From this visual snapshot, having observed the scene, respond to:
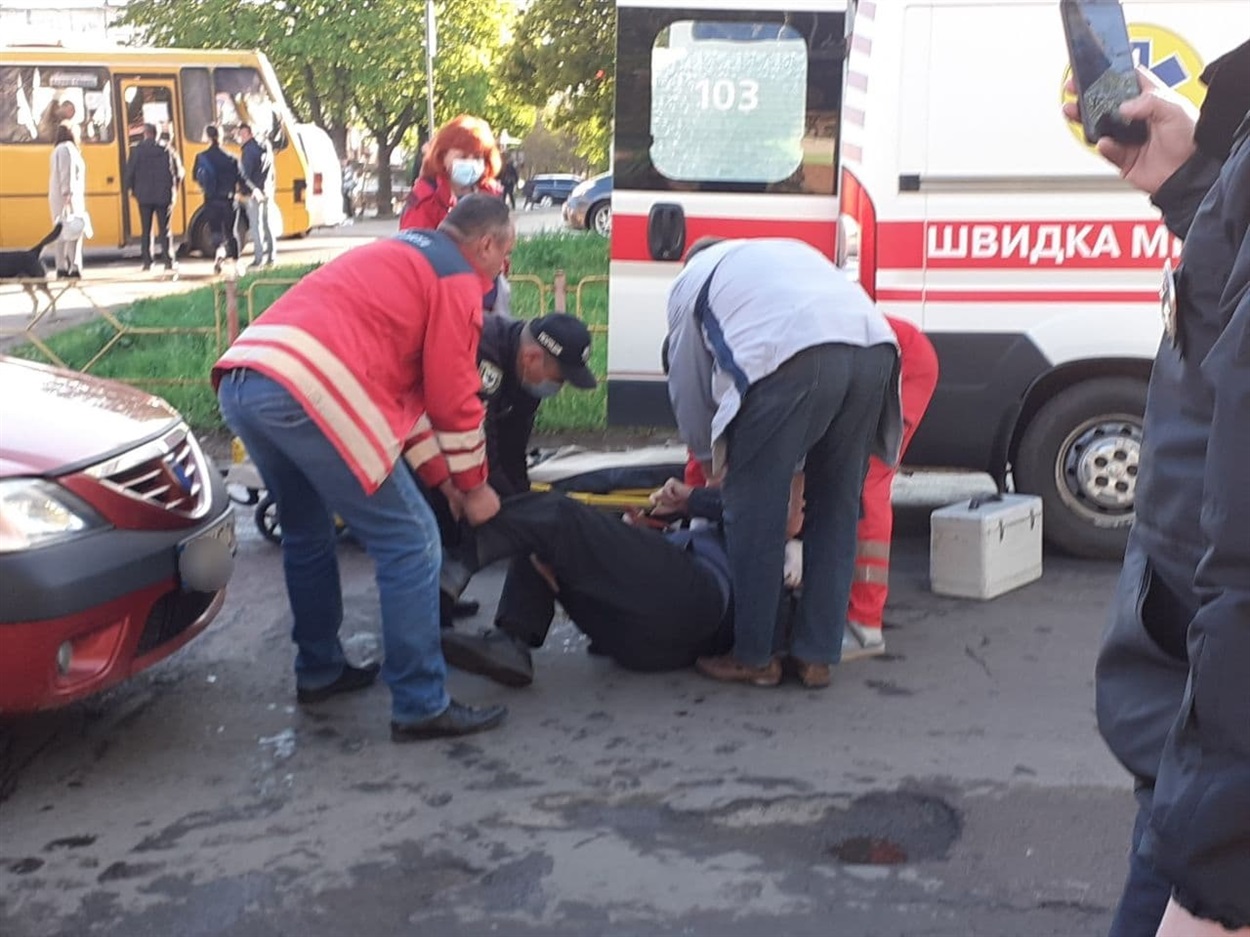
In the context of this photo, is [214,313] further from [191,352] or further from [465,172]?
[465,172]

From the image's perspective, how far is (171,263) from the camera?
19.3 meters

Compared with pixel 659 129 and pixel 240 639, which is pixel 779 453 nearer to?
pixel 240 639

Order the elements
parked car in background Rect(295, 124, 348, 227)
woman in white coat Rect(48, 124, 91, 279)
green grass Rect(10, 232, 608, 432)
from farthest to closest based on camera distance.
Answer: parked car in background Rect(295, 124, 348, 227) < woman in white coat Rect(48, 124, 91, 279) < green grass Rect(10, 232, 608, 432)

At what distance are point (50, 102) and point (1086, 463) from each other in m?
18.2

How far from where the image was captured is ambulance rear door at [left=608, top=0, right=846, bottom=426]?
6.81 meters

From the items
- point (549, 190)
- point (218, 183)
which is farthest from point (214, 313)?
point (549, 190)

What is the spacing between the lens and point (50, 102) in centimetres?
2084

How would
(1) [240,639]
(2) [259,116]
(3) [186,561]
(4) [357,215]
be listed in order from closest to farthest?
(3) [186,561] → (1) [240,639] → (2) [259,116] → (4) [357,215]

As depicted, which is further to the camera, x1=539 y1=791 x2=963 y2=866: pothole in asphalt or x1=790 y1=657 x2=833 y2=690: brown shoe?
x1=790 y1=657 x2=833 y2=690: brown shoe

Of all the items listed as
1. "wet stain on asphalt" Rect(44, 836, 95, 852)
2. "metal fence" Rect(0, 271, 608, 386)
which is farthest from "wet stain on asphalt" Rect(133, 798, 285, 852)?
"metal fence" Rect(0, 271, 608, 386)

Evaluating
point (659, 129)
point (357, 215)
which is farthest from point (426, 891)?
point (357, 215)

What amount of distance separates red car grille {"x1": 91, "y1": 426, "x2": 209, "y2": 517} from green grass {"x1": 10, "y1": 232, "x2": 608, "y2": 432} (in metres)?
4.30

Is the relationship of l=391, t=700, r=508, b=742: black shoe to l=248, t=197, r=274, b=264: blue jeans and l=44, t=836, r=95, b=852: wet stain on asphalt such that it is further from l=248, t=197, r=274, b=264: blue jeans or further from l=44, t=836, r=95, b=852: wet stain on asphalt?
l=248, t=197, r=274, b=264: blue jeans

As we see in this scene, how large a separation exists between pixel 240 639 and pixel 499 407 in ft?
4.07
